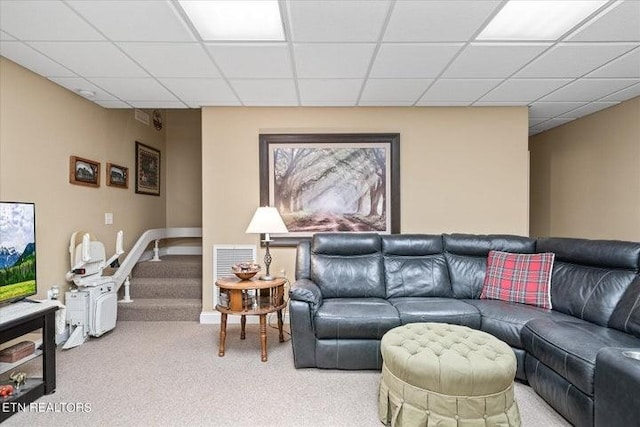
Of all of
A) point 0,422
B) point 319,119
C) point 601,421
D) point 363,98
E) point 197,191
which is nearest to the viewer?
point 601,421

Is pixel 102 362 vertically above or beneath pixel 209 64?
beneath

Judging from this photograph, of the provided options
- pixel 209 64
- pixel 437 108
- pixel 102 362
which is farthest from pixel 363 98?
pixel 102 362

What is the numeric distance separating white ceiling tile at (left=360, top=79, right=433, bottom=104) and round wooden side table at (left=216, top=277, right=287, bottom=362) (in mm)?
2071

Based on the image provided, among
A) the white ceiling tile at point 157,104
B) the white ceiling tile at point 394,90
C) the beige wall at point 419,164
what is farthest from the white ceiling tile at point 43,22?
the white ceiling tile at point 394,90

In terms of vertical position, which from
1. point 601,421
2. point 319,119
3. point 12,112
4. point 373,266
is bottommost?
point 601,421

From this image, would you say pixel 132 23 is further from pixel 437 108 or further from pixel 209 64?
pixel 437 108

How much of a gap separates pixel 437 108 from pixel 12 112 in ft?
13.5

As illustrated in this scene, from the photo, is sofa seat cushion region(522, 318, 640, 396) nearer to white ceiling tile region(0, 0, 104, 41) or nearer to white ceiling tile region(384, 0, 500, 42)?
white ceiling tile region(384, 0, 500, 42)

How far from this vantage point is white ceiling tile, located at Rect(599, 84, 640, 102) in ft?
10.6

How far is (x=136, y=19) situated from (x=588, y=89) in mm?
4051

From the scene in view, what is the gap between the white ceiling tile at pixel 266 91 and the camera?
306 cm

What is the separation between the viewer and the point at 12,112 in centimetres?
264

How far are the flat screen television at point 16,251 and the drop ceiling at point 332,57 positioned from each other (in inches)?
48.6

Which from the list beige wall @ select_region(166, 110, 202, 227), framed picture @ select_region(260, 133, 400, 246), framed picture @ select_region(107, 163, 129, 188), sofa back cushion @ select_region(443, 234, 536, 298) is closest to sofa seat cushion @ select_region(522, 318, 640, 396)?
sofa back cushion @ select_region(443, 234, 536, 298)
